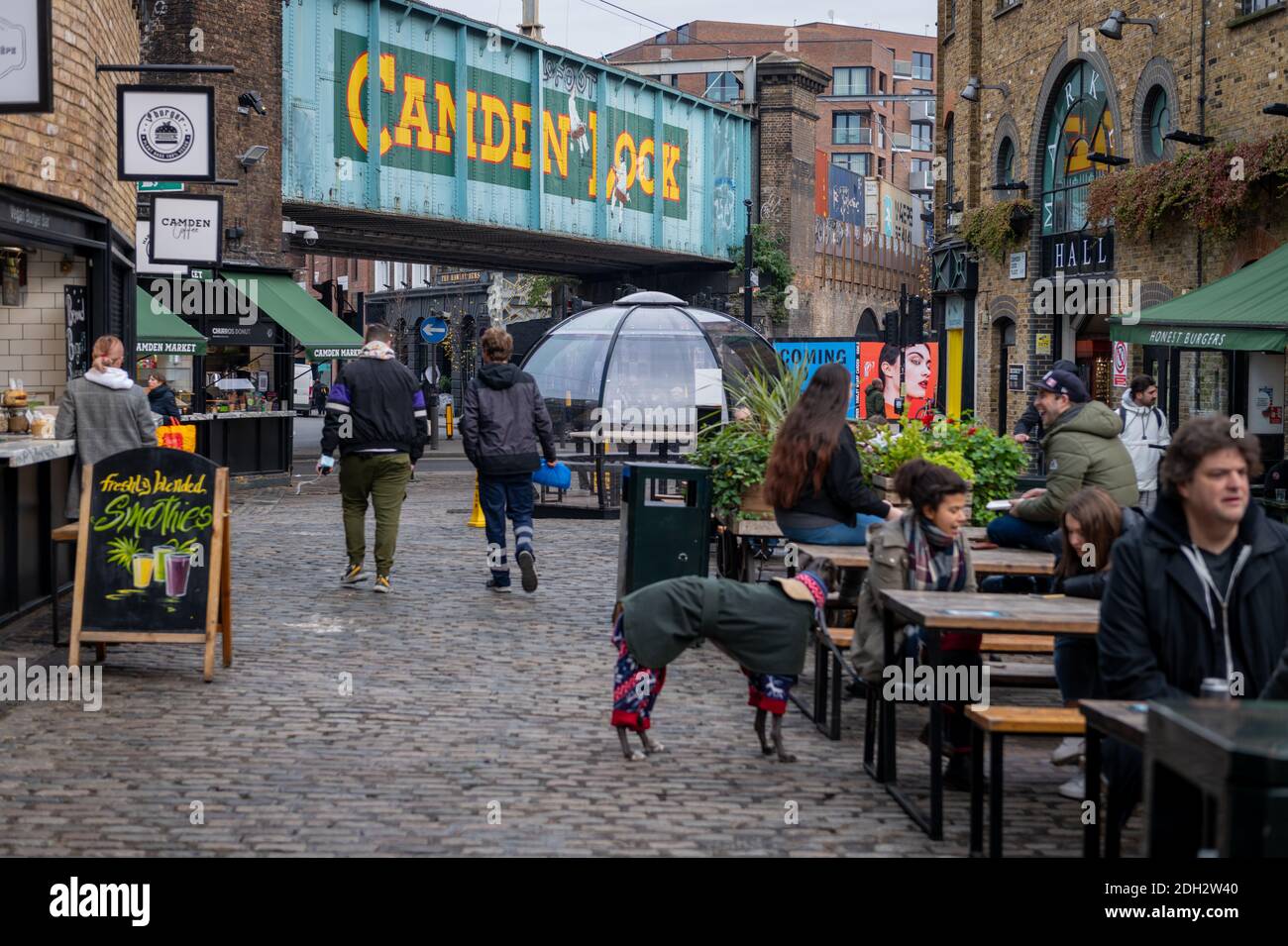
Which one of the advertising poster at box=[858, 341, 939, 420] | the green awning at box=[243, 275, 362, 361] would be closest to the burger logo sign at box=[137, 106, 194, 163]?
Answer: the green awning at box=[243, 275, 362, 361]

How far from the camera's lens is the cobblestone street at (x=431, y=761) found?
5324 millimetres

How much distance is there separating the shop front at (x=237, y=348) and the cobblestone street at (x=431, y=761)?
13032mm

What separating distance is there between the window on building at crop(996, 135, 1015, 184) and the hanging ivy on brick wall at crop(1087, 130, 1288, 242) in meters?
5.63

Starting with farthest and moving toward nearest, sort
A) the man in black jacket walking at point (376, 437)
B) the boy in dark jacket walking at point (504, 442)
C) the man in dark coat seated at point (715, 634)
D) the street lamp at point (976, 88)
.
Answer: the street lamp at point (976, 88), the boy in dark jacket walking at point (504, 442), the man in black jacket walking at point (376, 437), the man in dark coat seated at point (715, 634)

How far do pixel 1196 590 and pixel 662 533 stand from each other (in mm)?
5530

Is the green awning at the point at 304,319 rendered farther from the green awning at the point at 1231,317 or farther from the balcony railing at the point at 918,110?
the balcony railing at the point at 918,110

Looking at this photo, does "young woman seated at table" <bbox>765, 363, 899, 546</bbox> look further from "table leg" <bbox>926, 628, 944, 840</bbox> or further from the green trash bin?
"table leg" <bbox>926, 628, 944, 840</bbox>

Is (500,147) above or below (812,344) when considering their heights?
above

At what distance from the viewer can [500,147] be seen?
30.0 m

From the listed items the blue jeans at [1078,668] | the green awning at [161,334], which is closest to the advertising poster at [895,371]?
the green awning at [161,334]
